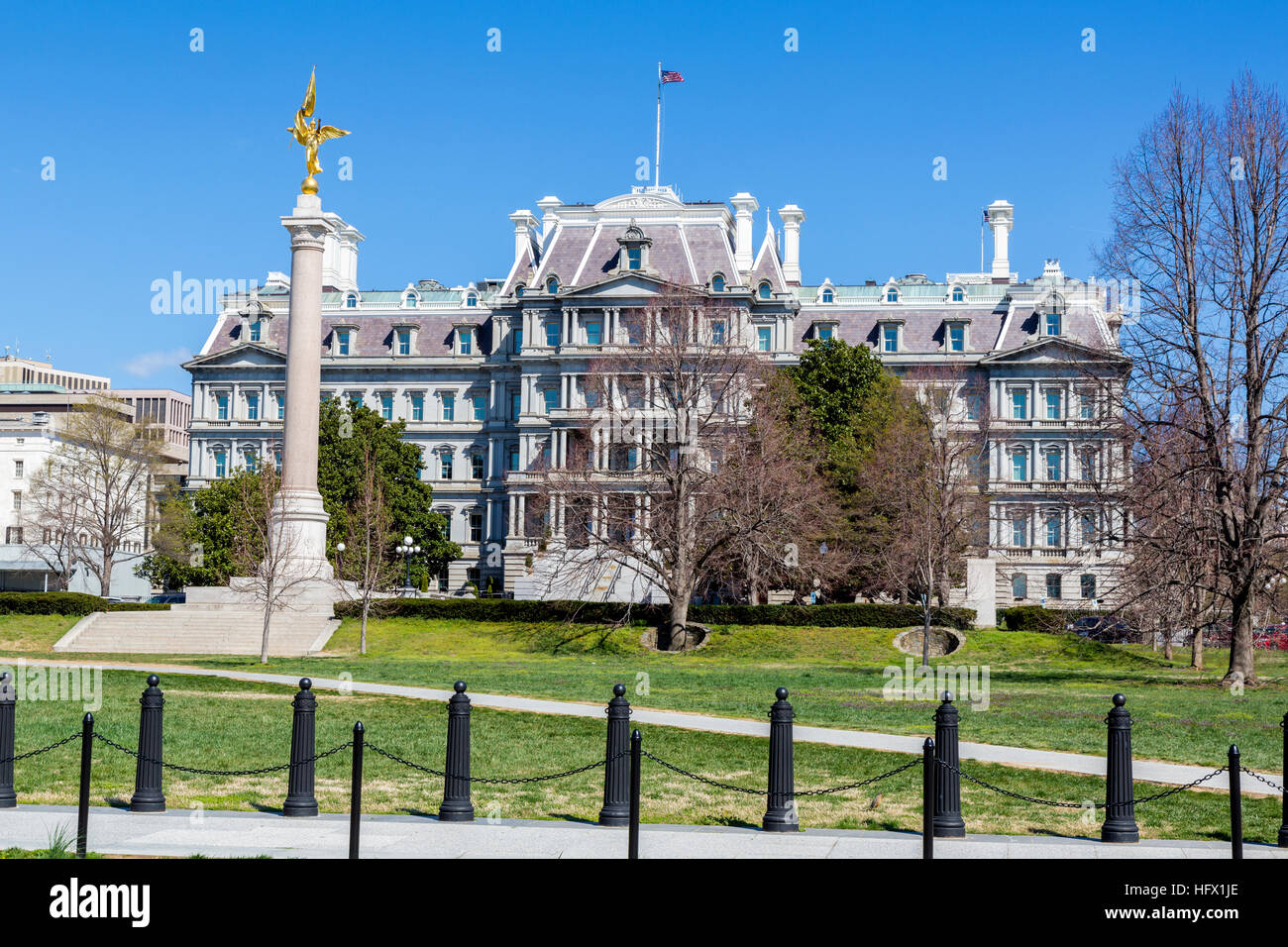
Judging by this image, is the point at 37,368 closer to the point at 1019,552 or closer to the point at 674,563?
the point at 1019,552

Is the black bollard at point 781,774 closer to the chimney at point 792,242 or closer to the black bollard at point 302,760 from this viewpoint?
the black bollard at point 302,760

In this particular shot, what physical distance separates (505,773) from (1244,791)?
9111 mm

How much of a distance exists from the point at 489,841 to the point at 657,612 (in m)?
41.4

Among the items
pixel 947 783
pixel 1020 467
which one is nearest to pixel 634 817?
pixel 947 783

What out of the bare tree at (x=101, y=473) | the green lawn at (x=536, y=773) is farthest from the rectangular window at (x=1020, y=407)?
the green lawn at (x=536, y=773)

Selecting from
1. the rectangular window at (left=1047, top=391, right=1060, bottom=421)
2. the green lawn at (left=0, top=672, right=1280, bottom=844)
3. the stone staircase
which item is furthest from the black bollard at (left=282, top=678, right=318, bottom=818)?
the rectangular window at (left=1047, top=391, right=1060, bottom=421)

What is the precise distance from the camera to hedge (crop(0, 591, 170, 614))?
181 ft

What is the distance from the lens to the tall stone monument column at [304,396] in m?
54.7

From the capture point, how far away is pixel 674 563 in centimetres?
5178

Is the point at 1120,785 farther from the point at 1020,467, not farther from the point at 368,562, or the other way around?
the point at 1020,467

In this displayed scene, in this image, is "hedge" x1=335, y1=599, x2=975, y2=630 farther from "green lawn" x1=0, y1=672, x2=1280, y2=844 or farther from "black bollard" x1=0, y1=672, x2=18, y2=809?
"black bollard" x1=0, y1=672, x2=18, y2=809

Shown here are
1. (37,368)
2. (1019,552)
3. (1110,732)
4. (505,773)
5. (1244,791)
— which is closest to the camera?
(1110,732)

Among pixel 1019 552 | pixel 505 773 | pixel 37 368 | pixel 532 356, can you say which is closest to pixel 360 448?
pixel 532 356

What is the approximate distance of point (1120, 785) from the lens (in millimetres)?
13602
